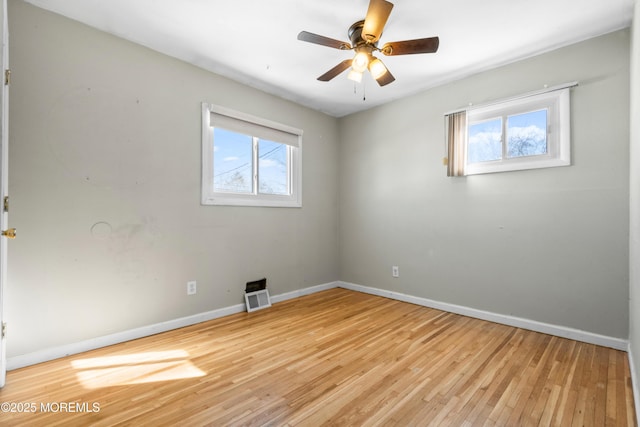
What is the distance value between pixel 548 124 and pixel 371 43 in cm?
184

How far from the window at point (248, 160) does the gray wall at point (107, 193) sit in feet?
0.38

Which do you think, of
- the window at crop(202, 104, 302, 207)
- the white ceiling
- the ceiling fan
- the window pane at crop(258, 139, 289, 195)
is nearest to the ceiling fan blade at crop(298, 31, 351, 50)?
the ceiling fan

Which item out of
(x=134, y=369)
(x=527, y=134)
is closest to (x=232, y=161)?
(x=134, y=369)

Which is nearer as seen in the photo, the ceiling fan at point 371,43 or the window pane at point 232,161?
the ceiling fan at point 371,43

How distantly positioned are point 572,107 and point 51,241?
14.2 feet

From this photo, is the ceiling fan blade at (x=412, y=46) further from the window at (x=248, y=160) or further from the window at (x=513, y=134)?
the window at (x=248, y=160)

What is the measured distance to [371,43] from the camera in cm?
219

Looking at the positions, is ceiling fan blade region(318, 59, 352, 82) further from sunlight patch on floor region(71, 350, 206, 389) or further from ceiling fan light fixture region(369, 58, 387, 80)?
sunlight patch on floor region(71, 350, 206, 389)

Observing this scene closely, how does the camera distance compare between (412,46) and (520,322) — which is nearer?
(412,46)

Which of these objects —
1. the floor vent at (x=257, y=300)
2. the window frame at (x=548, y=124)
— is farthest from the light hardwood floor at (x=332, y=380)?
the window frame at (x=548, y=124)

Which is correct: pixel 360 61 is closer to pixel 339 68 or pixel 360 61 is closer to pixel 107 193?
pixel 339 68

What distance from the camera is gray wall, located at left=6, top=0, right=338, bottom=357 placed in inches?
82.7

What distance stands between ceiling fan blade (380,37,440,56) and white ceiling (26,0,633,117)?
29cm

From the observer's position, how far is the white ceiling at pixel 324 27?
84.9 inches
